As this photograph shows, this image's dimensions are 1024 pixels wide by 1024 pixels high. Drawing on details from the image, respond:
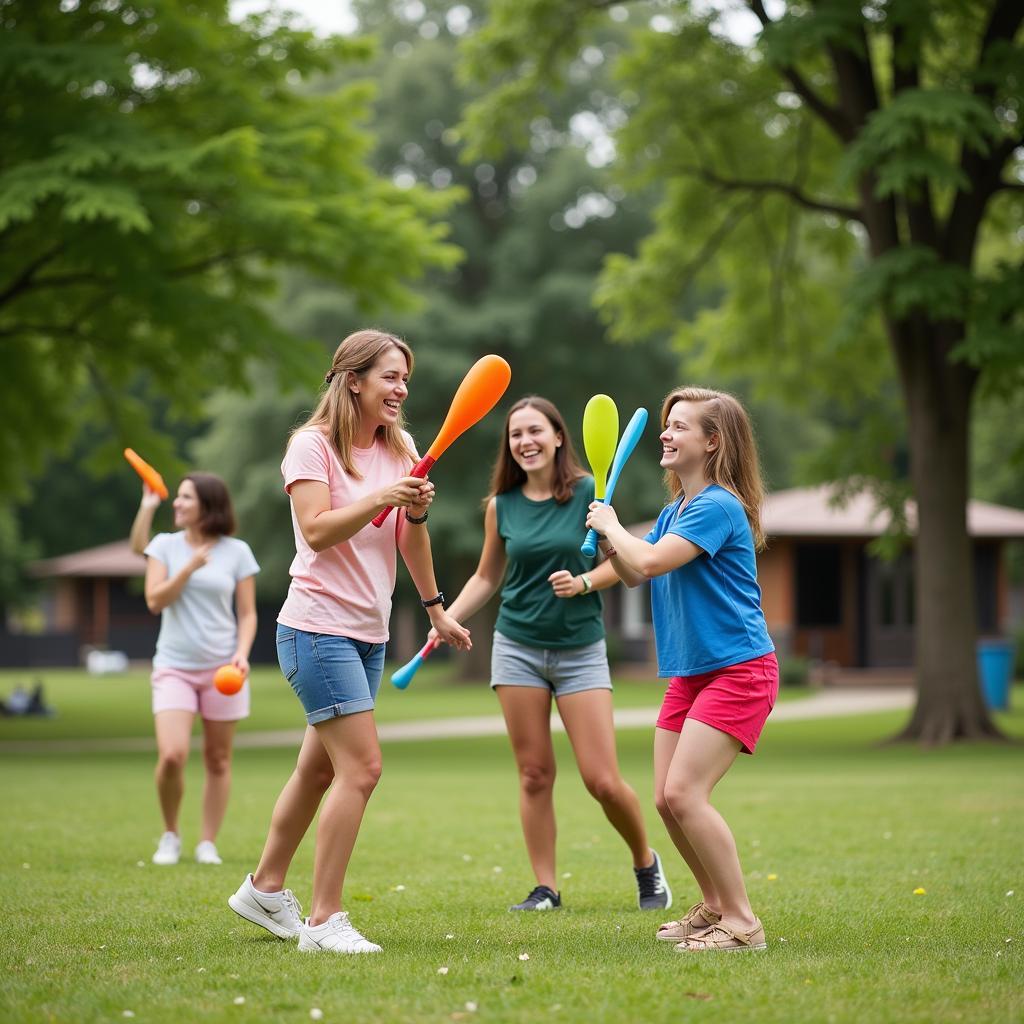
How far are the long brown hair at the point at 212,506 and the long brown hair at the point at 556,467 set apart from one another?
2.29 m

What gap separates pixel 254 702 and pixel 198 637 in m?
23.8

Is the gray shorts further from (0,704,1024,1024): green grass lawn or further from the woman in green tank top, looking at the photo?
(0,704,1024,1024): green grass lawn

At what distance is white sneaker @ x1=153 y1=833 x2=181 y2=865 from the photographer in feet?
28.3

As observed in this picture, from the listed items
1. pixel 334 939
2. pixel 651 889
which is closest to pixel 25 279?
pixel 651 889

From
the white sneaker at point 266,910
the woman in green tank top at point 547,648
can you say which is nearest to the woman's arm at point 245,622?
the woman in green tank top at point 547,648

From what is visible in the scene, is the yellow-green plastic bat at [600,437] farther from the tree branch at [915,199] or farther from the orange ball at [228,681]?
the tree branch at [915,199]

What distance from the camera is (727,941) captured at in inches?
221

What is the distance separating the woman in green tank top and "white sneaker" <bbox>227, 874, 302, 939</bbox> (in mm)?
1231

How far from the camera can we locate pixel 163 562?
8742mm

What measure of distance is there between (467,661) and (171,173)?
2592 cm

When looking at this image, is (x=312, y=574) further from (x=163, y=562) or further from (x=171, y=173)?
(x=171, y=173)

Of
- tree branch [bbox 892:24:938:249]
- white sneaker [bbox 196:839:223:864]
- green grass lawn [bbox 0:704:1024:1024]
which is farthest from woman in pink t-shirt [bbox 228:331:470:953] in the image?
tree branch [bbox 892:24:938:249]

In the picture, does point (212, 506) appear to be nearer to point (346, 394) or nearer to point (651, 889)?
point (346, 394)

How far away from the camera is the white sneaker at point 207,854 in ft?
28.2
